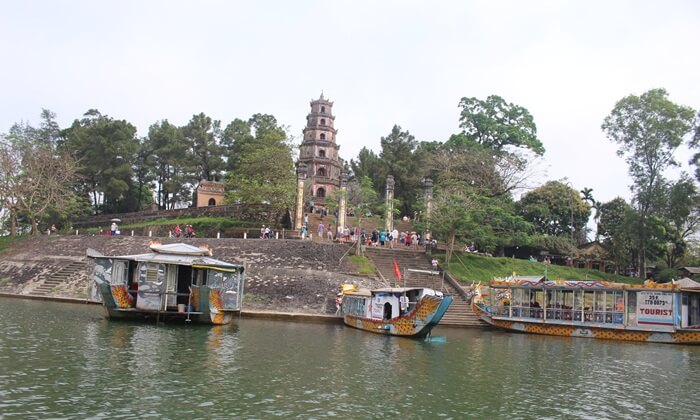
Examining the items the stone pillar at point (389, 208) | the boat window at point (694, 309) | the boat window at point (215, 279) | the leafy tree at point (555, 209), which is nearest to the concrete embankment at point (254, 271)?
the boat window at point (215, 279)

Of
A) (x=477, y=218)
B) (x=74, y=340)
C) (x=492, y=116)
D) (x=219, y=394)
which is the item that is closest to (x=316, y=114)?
(x=492, y=116)

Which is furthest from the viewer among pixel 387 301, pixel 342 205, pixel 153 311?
pixel 342 205

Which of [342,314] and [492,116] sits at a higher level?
[492,116]

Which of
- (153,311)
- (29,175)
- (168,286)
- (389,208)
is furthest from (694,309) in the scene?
(29,175)

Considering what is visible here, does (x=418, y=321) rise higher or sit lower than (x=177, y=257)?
lower

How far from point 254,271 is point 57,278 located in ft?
38.5

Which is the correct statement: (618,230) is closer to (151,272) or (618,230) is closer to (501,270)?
(501,270)

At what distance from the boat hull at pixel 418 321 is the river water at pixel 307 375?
600 mm

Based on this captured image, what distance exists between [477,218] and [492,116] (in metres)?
23.7

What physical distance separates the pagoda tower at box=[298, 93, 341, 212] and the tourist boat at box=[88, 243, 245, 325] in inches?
1221

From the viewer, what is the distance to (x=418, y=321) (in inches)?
912

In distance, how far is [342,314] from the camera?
2870 cm

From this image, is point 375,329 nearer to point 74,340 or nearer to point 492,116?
point 74,340

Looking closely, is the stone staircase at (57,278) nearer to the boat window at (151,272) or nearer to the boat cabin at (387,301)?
the boat window at (151,272)
